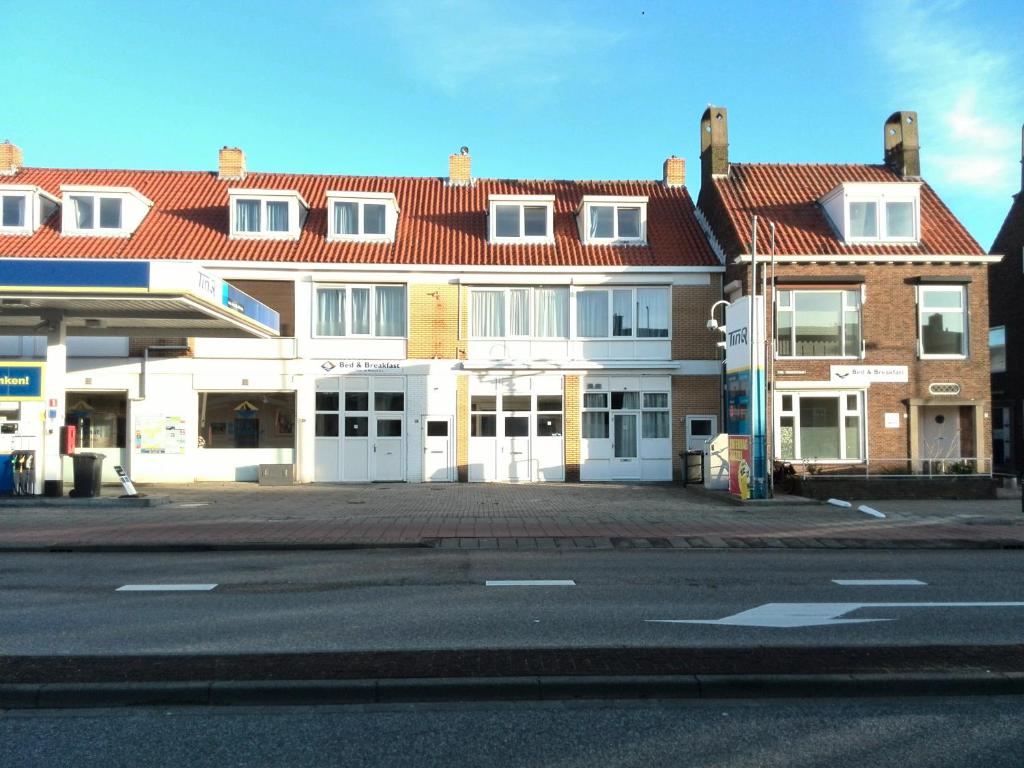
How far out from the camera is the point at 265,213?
→ 25625 millimetres

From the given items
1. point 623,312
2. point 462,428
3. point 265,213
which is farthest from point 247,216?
point 623,312

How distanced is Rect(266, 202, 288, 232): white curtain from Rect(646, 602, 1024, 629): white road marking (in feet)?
67.8

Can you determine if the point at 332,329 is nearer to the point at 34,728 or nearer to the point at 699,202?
the point at 699,202

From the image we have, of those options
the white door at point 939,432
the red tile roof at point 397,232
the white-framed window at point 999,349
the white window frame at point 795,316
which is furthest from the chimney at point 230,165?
the white-framed window at point 999,349

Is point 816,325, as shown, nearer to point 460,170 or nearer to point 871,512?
point 871,512

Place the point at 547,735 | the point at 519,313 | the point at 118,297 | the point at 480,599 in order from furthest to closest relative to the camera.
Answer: the point at 519,313
the point at 118,297
the point at 480,599
the point at 547,735

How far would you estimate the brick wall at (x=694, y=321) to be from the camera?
25.0 meters

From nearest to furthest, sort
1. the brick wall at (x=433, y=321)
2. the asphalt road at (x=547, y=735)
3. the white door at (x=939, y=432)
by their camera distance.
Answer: the asphalt road at (x=547, y=735) → the white door at (x=939, y=432) → the brick wall at (x=433, y=321)

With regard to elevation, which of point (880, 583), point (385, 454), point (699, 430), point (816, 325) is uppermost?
point (816, 325)

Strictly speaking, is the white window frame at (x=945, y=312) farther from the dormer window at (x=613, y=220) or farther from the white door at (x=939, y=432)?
the dormer window at (x=613, y=220)

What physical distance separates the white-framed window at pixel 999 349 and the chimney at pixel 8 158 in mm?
33917

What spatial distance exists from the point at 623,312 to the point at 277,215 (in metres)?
10.6

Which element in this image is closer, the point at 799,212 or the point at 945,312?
the point at 945,312

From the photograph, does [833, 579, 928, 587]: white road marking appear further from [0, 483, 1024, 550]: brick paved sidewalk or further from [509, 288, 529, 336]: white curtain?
[509, 288, 529, 336]: white curtain
